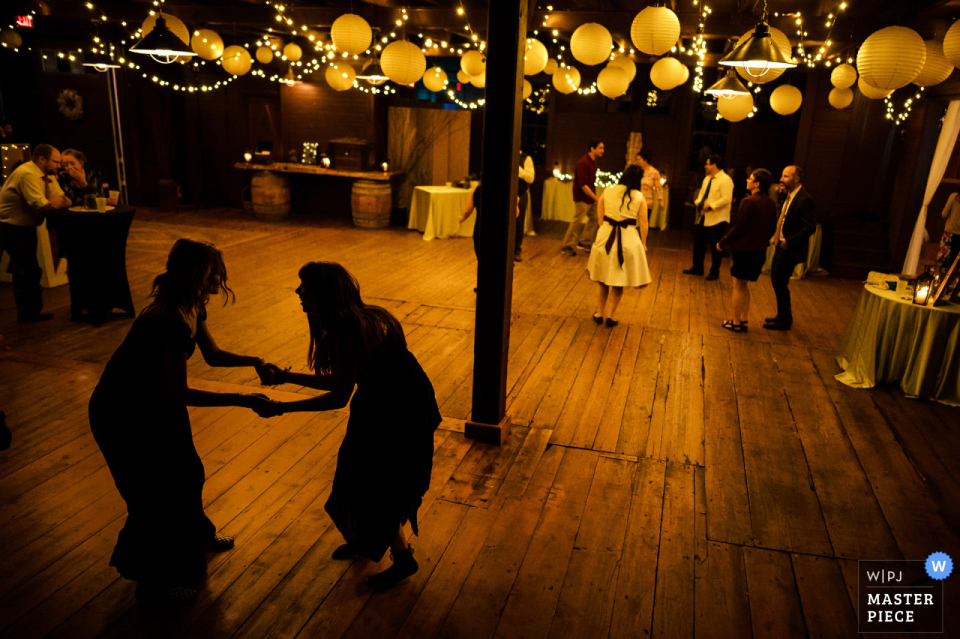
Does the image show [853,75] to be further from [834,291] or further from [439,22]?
[439,22]

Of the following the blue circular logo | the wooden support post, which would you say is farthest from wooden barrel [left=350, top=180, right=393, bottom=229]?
the blue circular logo

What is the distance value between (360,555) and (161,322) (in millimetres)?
1183

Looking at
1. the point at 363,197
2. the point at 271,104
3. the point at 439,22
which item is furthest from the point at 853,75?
the point at 271,104

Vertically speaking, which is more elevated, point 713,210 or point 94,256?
point 713,210

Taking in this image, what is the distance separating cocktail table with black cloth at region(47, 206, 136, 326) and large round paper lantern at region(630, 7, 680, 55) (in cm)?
399

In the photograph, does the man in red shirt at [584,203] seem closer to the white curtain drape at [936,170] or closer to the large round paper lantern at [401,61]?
the large round paper lantern at [401,61]

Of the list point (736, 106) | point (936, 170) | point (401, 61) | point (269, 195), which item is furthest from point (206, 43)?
point (936, 170)

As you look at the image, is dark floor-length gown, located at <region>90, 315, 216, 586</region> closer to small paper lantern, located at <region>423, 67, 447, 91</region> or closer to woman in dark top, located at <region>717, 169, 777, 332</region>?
woman in dark top, located at <region>717, 169, 777, 332</region>

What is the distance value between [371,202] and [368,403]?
8211mm

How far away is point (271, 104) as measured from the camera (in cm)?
1102

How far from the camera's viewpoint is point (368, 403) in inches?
84.2

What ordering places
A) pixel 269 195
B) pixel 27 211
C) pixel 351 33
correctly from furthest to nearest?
pixel 269 195, pixel 351 33, pixel 27 211

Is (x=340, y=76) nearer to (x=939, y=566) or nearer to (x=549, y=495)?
(x=549, y=495)

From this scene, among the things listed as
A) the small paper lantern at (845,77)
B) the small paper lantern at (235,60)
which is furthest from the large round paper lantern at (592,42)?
the small paper lantern at (235,60)
